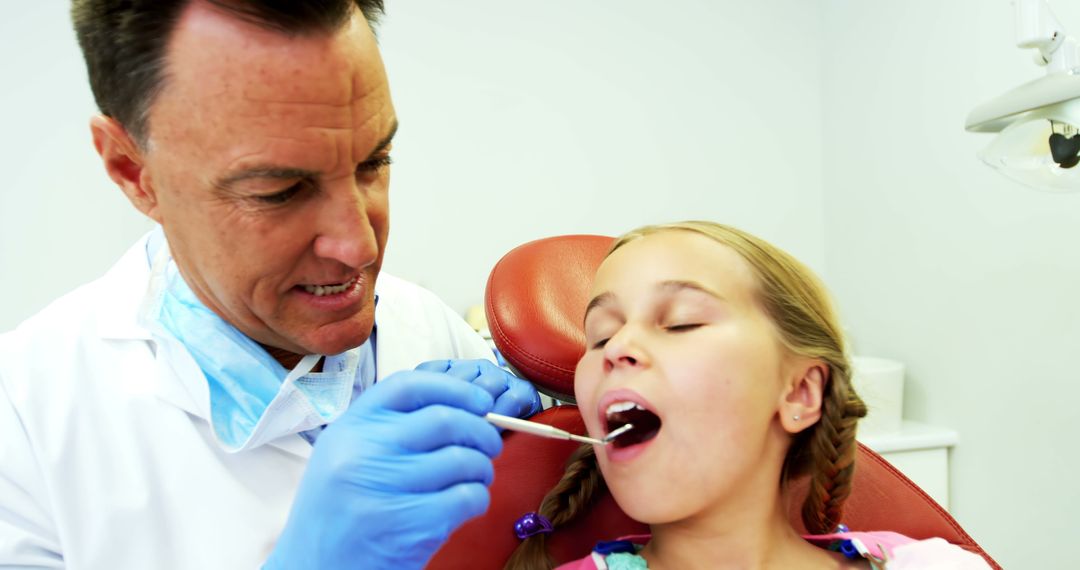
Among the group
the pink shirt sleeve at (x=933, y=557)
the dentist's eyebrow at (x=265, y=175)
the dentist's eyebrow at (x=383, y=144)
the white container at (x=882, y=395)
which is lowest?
the white container at (x=882, y=395)

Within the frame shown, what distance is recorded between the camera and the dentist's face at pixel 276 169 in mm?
886

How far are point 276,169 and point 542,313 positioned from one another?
0.52 meters

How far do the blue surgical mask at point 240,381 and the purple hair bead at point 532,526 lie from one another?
12.8 inches

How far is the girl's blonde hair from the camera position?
1.13 m

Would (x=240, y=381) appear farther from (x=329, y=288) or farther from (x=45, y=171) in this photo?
(x=45, y=171)

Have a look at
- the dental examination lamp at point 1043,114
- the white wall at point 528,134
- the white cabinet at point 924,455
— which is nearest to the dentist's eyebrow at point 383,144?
the dental examination lamp at point 1043,114

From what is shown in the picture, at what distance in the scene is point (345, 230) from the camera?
0.94 m

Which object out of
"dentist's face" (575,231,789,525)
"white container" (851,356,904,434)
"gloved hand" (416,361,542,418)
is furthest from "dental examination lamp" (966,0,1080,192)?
"gloved hand" (416,361,542,418)

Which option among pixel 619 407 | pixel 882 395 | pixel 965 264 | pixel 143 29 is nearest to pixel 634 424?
pixel 619 407

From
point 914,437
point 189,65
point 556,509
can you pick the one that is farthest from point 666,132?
point 189,65

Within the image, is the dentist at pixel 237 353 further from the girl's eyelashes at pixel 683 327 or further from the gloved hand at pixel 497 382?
the girl's eyelashes at pixel 683 327

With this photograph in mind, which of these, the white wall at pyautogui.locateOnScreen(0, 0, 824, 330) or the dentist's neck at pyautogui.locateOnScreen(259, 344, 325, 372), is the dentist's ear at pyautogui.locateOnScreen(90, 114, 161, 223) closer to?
the dentist's neck at pyautogui.locateOnScreen(259, 344, 325, 372)

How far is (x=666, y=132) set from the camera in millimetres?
2848

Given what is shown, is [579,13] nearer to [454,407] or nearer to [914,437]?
[914,437]
